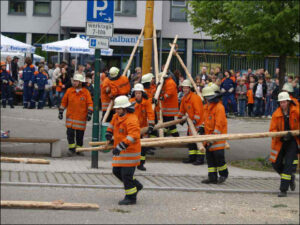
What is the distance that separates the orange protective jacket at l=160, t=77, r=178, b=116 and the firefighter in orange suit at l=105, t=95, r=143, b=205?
5.82 meters

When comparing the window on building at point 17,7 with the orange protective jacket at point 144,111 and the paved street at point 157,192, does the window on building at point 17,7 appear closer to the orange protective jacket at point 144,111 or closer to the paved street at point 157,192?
the paved street at point 157,192

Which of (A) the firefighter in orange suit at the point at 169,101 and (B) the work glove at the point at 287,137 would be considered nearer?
(B) the work glove at the point at 287,137

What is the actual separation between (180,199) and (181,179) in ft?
6.71

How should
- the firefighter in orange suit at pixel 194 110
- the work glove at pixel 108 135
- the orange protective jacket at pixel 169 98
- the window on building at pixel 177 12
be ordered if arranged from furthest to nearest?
the window on building at pixel 177 12 < the orange protective jacket at pixel 169 98 < the firefighter in orange suit at pixel 194 110 < the work glove at pixel 108 135

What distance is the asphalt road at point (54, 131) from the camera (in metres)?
15.1

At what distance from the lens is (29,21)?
131 ft

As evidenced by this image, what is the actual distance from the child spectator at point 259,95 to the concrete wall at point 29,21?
17485 mm

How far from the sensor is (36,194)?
9.33 meters

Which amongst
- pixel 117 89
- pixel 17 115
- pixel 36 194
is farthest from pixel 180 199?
pixel 17 115

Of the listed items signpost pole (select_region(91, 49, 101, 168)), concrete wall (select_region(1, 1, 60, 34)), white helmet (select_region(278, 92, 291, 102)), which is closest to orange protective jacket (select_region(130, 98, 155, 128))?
signpost pole (select_region(91, 49, 101, 168))

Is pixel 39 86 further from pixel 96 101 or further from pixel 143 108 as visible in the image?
pixel 143 108

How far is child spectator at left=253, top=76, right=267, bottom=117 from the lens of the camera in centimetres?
2539

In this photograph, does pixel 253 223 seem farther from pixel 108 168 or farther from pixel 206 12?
pixel 206 12

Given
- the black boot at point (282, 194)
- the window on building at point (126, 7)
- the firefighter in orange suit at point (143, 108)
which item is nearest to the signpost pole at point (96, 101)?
the firefighter in orange suit at point (143, 108)
